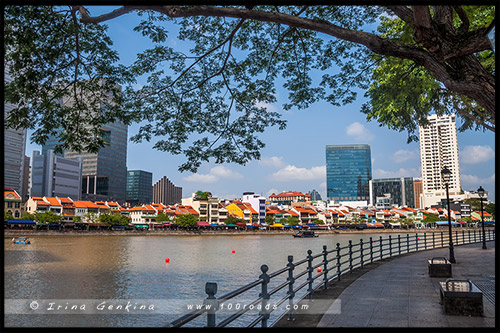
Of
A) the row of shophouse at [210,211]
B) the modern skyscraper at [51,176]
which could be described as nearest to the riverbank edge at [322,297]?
the row of shophouse at [210,211]

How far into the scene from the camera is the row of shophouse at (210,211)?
328 ft

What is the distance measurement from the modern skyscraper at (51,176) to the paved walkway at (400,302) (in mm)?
134867

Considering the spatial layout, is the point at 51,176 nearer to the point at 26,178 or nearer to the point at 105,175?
the point at 26,178

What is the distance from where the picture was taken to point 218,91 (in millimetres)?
9797

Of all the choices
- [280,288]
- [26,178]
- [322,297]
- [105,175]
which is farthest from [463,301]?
[105,175]

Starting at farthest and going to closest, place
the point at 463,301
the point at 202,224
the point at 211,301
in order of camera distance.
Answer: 1. the point at 202,224
2. the point at 463,301
3. the point at 211,301

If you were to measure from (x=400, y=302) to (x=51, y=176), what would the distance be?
141 meters

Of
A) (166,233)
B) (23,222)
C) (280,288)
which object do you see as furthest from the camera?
(166,233)

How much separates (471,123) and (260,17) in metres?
13.9

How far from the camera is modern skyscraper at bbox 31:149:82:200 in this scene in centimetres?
13200

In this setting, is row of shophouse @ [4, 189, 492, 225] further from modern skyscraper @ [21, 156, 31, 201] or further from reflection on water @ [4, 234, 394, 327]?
reflection on water @ [4, 234, 394, 327]

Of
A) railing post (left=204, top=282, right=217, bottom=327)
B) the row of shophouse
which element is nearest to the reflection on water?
railing post (left=204, top=282, right=217, bottom=327)

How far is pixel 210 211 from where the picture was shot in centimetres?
11975
